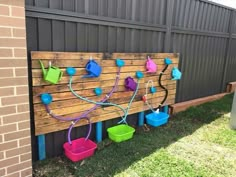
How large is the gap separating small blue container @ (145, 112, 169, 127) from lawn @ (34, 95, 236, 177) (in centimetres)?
10

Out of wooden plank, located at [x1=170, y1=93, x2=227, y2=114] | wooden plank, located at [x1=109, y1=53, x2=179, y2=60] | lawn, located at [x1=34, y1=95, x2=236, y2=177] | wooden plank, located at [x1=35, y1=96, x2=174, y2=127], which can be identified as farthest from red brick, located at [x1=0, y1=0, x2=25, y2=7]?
wooden plank, located at [x1=170, y1=93, x2=227, y2=114]

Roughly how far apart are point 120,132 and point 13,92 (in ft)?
5.47

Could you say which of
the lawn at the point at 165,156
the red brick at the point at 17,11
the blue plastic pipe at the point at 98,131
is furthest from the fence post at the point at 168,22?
the red brick at the point at 17,11

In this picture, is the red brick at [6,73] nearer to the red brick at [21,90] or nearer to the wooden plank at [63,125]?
the red brick at [21,90]

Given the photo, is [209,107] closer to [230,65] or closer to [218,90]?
[218,90]

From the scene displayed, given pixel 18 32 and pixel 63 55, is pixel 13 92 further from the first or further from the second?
pixel 63 55

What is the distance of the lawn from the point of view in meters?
2.18

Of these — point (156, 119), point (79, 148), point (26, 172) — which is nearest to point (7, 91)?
point (26, 172)

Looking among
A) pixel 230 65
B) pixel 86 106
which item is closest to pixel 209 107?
pixel 230 65

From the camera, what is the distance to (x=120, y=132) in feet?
9.67

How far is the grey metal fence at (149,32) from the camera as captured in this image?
2.15 metres

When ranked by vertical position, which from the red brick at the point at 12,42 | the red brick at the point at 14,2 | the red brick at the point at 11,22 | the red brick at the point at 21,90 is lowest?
the red brick at the point at 21,90

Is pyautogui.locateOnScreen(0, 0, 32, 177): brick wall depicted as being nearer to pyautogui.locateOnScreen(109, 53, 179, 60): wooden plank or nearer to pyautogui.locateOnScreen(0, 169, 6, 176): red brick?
pyautogui.locateOnScreen(0, 169, 6, 176): red brick

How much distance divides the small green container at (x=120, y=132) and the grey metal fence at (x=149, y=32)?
431 mm
